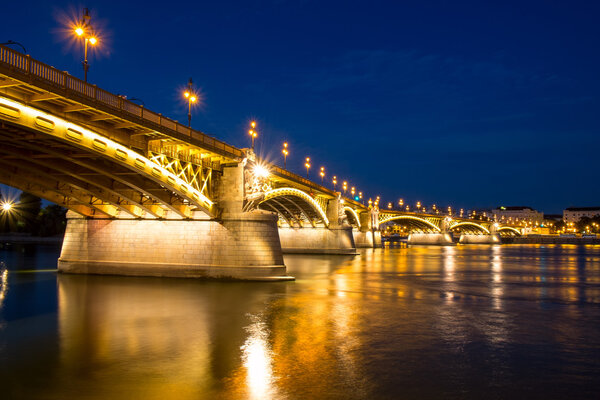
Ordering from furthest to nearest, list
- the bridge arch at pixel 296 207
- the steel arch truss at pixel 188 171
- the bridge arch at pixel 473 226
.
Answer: the bridge arch at pixel 473 226, the bridge arch at pixel 296 207, the steel arch truss at pixel 188 171

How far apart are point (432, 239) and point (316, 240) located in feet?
243

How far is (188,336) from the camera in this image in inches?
604

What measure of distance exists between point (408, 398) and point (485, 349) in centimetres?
520

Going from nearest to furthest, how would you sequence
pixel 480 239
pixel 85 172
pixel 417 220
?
1. pixel 85 172
2. pixel 417 220
3. pixel 480 239

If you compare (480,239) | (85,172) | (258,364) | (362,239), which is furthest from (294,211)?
(480,239)

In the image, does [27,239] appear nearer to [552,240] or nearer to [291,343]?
[291,343]

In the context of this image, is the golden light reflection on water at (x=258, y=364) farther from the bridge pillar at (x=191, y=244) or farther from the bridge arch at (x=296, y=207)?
the bridge arch at (x=296, y=207)

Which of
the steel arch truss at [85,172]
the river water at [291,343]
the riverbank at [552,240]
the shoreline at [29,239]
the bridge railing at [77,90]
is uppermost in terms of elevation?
the bridge railing at [77,90]

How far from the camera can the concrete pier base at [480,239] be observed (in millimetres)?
156750

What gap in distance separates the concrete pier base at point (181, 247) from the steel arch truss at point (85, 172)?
0.94 metres

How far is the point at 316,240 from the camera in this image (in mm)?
67000

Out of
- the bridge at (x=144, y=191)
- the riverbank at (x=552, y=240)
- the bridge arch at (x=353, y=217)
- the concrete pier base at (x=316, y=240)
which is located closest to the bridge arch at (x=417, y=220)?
the bridge arch at (x=353, y=217)

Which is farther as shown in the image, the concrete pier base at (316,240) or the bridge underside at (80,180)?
the concrete pier base at (316,240)

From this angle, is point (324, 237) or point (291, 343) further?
point (324, 237)
